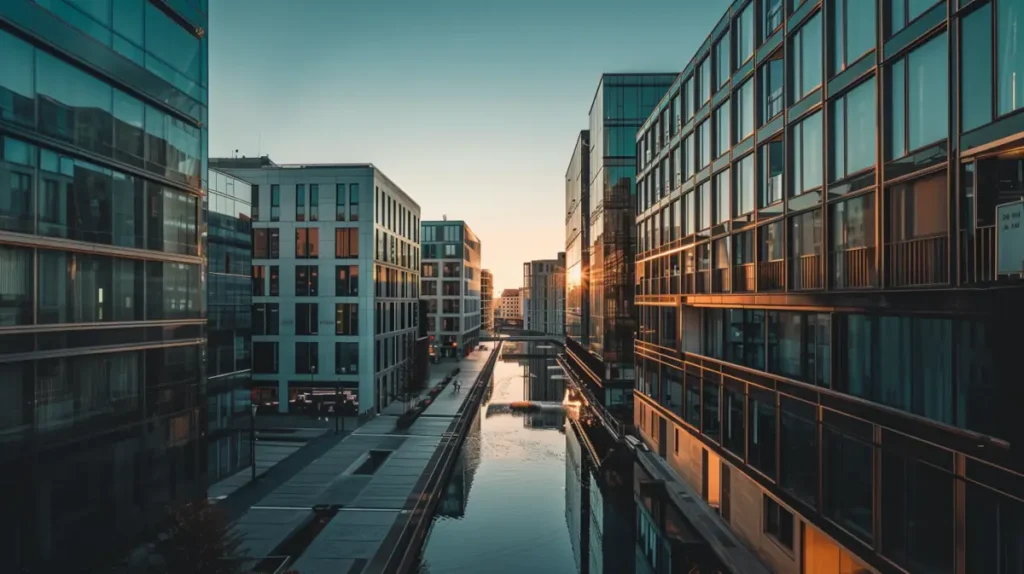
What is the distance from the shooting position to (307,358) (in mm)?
47312

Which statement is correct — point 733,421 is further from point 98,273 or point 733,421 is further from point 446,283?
point 446,283

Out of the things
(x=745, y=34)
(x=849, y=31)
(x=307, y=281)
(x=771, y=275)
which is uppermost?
(x=745, y=34)

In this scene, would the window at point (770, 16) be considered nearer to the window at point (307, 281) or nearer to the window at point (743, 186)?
the window at point (743, 186)

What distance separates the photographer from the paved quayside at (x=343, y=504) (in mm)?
20562

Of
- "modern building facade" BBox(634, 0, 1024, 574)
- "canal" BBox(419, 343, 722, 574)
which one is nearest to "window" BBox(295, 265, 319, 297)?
"canal" BBox(419, 343, 722, 574)

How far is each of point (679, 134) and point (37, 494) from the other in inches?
1188

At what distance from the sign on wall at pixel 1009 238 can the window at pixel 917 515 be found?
417 centimetres

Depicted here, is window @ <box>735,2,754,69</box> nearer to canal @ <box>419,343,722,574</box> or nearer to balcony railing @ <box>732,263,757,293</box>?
balcony railing @ <box>732,263,757,293</box>

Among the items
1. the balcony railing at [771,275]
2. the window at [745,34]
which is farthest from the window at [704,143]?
the balcony railing at [771,275]

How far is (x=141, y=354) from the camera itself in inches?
698

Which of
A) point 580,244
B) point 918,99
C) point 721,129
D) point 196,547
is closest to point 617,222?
point 580,244

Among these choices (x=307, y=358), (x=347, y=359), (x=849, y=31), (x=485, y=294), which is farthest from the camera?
(x=485, y=294)

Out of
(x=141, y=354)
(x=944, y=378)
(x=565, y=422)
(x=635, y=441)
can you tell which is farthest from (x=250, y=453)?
(x=944, y=378)

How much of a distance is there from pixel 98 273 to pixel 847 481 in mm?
19604
